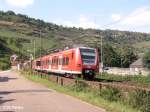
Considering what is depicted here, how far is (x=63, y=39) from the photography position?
144750mm

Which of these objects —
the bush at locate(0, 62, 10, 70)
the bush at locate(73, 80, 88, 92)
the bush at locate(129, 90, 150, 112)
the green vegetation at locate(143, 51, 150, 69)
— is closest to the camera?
the bush at locate(129, 90, 150, 112)

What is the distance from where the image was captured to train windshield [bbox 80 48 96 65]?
36.9m

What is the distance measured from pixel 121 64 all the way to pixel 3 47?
158 feet

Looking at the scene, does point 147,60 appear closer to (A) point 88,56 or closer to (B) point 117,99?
(A) point 88,56

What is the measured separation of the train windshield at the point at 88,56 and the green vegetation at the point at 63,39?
6665 cm

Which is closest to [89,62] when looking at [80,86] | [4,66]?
[80,86]

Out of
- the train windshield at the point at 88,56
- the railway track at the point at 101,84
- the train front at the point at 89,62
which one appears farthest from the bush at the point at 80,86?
the train windshield at the point at 88,56

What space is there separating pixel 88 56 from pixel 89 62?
0.59 metres

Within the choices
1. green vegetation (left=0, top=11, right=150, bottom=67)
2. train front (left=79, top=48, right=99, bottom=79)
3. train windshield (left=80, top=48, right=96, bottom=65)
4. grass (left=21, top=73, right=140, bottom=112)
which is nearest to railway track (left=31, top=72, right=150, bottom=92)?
grass (left=21, top=73, right=140, bottom=112)

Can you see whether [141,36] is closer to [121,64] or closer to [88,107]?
[121,64]

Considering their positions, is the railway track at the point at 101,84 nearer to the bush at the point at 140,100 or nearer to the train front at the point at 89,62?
the bush at the point at 140,100

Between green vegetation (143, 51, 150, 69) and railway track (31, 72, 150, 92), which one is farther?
green vegetation (143, 51, 150, 69)

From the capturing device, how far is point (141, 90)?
17.2m

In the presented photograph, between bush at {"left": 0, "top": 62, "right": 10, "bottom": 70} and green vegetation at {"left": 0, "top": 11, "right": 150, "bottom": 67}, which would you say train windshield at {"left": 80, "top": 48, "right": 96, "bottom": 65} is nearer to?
green vegetation at {"left": 0, "top": 11, "right": 150, "bottom": 67}
